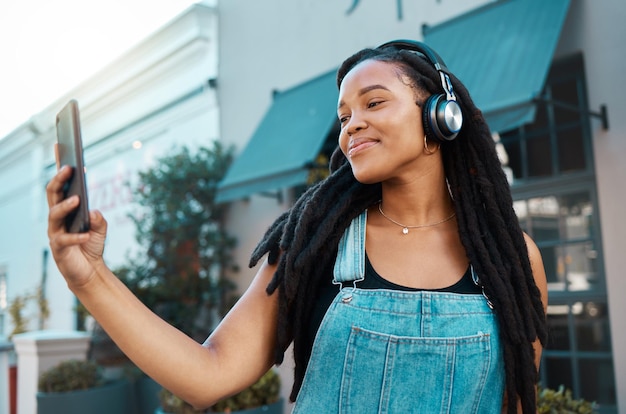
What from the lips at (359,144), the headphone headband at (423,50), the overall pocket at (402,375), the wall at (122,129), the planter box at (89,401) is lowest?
the planter box at (89,401)

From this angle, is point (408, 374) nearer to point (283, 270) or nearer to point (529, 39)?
point (283, 270)

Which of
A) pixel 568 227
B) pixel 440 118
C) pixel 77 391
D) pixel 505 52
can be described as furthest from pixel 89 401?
pixel 440 118

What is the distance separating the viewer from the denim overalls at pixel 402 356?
1354 millimetres

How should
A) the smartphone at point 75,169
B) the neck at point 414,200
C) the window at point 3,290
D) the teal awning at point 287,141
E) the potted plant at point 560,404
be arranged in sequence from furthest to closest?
the window at point 3,290 < the teal awning at point 287,141 < the potted plant at point 560,404 < the neck at point 414,200 < the smartphone at point 75,169

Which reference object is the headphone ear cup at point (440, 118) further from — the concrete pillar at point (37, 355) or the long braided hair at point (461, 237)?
the concrete pillar at point (37, 355)

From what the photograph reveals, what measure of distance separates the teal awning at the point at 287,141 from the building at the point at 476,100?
0.02 m

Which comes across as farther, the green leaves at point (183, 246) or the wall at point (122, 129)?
the wall at point (122, 129)

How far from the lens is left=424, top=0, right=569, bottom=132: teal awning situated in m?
3.85

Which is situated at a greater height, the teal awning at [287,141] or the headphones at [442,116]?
the teal awning at [287,141]

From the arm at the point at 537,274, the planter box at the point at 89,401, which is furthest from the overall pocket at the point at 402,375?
the planter box at the point at 89,401

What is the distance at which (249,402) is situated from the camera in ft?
14.5

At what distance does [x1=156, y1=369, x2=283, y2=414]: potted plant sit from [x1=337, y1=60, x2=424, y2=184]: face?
3138mm

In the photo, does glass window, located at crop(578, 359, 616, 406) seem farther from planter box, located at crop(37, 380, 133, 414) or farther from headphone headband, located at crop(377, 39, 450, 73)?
planter box, located at crop(37, 380, 133, 414)

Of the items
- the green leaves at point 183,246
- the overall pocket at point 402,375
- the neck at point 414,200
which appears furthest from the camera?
the green leaves at point 183,246
